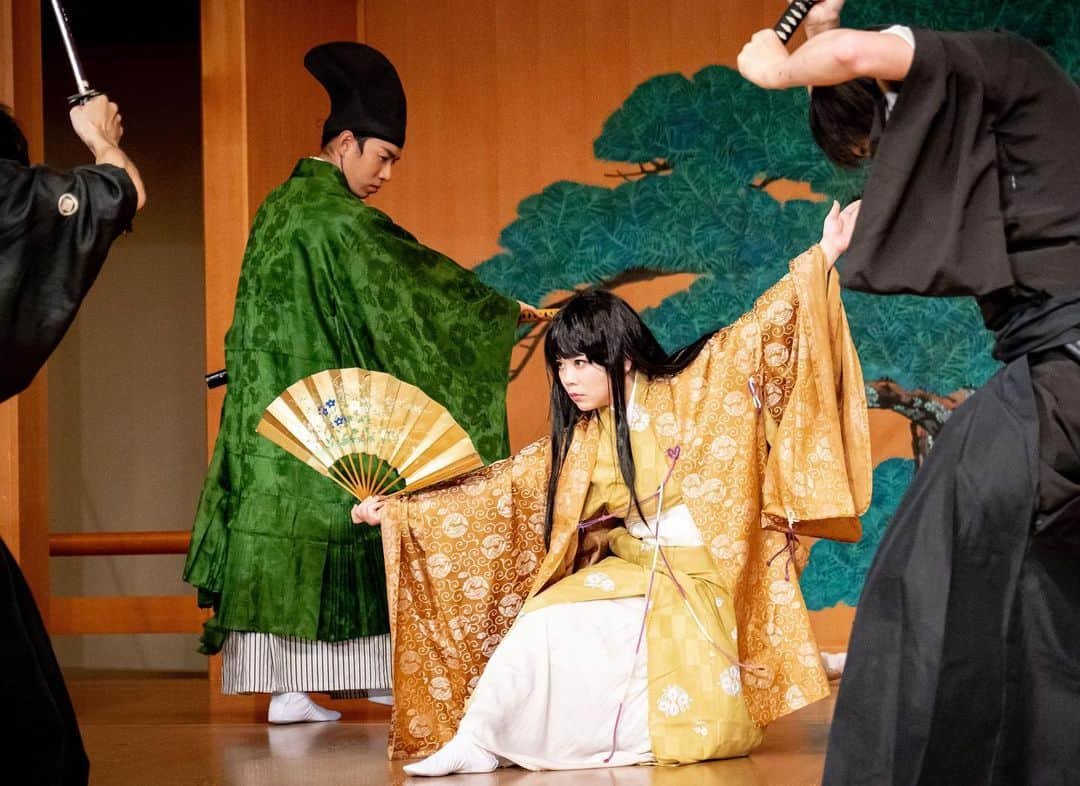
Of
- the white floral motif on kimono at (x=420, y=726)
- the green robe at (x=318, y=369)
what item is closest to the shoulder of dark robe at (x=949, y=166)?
the white floral motif on kimono at (x=420, y=726)

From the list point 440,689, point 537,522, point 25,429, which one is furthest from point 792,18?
point 25,429

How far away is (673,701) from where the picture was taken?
355 cm

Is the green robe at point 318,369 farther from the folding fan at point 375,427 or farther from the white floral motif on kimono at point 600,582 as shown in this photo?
the white floral motif on kimono at point 600,582

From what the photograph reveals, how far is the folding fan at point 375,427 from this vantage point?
13.5ft

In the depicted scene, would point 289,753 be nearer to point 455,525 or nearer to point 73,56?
point 455,525

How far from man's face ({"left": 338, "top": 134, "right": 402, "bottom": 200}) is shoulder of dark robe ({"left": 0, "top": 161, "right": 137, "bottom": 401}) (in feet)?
7.19

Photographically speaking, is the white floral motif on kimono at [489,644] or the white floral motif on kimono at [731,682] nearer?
the white floral motif on kimono at [731,682]

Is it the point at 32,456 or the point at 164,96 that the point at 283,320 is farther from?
the point at 164,96

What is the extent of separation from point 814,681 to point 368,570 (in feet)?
5.09

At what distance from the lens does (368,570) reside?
4.55 metres

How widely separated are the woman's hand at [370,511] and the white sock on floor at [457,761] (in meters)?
0.70

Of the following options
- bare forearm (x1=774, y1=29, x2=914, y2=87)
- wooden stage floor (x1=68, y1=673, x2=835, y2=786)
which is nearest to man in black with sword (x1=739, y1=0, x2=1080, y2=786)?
bare forearm (x1=774, y1=29, x2=914, y2=87)

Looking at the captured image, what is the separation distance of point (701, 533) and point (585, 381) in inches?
20.2

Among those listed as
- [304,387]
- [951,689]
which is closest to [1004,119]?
[951,689]
